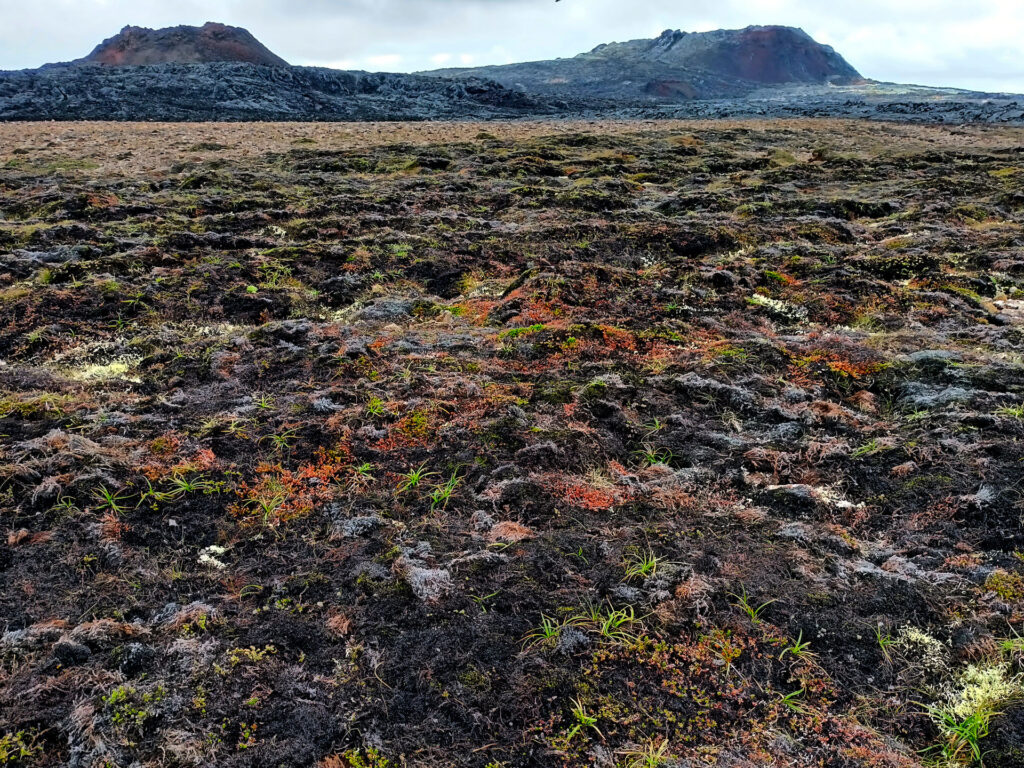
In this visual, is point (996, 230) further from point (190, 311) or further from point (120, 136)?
point (120, 136)

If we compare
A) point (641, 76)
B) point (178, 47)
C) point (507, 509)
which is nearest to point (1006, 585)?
point (507, 509)

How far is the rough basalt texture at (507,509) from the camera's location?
3721 millimetres

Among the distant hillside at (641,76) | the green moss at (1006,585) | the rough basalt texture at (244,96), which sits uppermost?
the distant hillside at (641,76)

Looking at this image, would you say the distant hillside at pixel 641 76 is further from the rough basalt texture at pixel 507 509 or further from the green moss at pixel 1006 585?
the green moss at pixel 1006 585

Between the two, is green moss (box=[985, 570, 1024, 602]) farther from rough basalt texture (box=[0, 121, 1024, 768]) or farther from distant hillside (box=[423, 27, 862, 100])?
distant hillside (box=[423, 27, 862, 100])

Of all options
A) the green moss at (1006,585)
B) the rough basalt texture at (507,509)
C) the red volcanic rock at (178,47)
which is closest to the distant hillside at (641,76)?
the red volcanic rock at (178,47)

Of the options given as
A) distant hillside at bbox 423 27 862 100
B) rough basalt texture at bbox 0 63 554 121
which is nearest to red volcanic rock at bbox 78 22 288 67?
distant hillside at bbox 423 27 862 100

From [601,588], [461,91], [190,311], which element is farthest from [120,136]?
[461,91]

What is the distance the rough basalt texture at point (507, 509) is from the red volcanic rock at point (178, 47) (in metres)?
141

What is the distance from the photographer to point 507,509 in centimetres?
567

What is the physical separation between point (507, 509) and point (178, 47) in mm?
161760

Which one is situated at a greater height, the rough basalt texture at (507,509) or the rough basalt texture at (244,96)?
the rough basalt texture at (244,96)

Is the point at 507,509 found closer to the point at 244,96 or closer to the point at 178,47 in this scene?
the point at 244,96

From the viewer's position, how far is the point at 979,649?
4.10 meters
